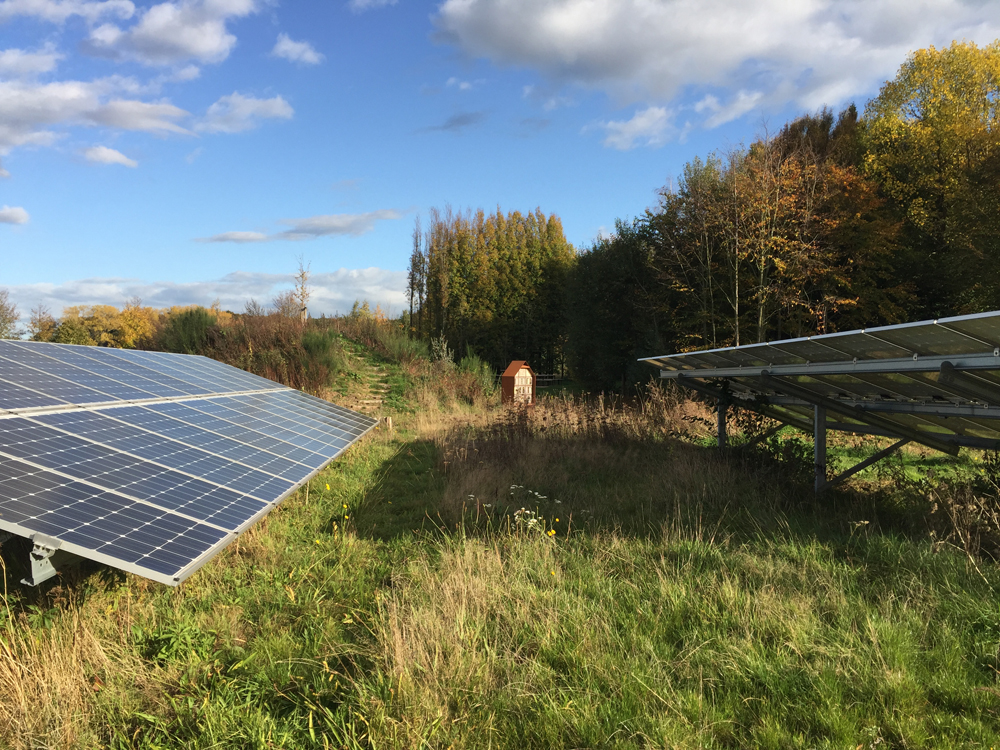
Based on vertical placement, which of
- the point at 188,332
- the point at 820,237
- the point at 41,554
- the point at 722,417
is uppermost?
the point at 820,237

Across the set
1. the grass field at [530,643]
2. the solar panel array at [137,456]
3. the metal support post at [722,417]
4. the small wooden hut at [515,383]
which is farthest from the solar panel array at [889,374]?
the small wooden hut at [515,383]

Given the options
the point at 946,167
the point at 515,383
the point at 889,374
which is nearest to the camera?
the point at 889,374

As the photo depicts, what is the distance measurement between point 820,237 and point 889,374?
50.7 ft

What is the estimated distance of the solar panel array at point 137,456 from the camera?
11.5ft

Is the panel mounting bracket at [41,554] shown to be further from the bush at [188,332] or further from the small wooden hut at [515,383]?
the bush at [188,332]

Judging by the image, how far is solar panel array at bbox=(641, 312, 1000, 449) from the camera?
14.6ft

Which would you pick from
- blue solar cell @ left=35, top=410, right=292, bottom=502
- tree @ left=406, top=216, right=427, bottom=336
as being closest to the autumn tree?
tree @ left=406, top=216, right=427, bottom=336

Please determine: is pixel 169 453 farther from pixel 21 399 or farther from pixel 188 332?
pixel 188 332

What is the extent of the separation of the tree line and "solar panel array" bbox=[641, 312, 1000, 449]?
10906 mm

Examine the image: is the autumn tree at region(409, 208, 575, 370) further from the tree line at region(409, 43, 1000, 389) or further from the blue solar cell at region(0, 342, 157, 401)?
the blue solar cell at region(0, 342, 157, 401)

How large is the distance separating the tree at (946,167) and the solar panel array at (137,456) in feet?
67.0

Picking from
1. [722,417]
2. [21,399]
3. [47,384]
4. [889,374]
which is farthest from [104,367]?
[889,374]

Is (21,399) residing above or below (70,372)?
below

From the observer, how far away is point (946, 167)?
21.0 meters
